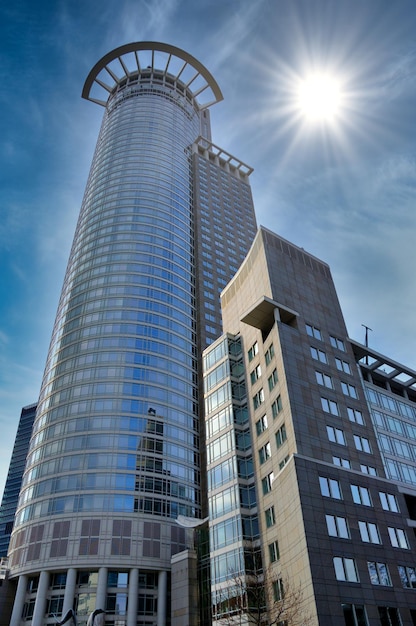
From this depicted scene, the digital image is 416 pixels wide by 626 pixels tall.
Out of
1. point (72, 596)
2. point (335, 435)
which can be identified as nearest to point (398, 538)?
point (335, 435)

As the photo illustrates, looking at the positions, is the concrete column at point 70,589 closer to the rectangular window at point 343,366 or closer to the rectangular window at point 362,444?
the rectangular window at point 362,444

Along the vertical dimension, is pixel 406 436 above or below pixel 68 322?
below

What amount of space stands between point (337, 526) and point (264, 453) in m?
13.4

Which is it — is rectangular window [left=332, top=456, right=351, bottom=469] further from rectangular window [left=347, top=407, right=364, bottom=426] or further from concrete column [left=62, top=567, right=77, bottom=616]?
concrete column [left=62, top=567, right=77, bottom=616]

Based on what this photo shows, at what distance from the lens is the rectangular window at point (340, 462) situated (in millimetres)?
52156

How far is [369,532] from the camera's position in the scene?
48281mm

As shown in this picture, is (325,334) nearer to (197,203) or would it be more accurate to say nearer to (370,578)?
(370,578)

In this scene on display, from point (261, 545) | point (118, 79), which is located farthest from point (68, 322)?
point (118, 79)

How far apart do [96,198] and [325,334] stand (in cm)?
8085

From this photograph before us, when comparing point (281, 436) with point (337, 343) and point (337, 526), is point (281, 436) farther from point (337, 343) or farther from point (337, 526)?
point (337, 343)

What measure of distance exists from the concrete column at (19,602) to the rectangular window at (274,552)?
43948 mm

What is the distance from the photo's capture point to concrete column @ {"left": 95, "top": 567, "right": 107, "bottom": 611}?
70.8m

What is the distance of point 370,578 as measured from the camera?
44.8 meters

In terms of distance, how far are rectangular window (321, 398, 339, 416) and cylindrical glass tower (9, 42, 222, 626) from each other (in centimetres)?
3844
